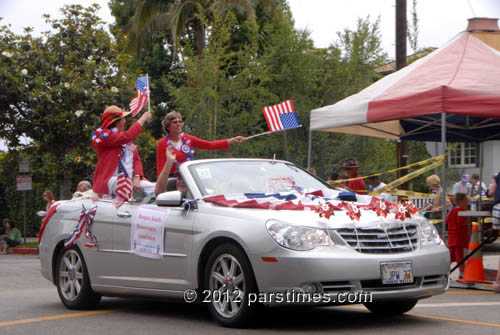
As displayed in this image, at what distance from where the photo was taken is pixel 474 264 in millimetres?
10953

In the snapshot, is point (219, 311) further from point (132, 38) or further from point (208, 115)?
point (132, 38)

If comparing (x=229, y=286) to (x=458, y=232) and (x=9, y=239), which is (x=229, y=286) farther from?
(x=9, y=239)

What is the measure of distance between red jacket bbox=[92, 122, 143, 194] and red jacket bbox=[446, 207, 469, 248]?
4.65 meters

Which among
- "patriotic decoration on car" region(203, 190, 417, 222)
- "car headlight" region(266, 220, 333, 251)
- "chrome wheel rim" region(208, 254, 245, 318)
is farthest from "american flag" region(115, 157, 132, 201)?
"car headlight" region(266, 220, 333, 251)

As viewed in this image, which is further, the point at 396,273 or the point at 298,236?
the point at 396,273

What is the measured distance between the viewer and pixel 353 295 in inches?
259

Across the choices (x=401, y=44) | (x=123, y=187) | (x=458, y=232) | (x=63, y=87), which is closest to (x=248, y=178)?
(x=123, y=187)

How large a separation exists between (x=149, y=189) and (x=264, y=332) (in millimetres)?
2789

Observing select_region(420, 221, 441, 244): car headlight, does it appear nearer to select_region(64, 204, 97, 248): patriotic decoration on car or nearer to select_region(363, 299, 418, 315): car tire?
select_region(363, 299, 418, 315): car tire

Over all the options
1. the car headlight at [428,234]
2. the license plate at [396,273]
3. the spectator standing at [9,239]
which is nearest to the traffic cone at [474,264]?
the car headlight at [428,234]

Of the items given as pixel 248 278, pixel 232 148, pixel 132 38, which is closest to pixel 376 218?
pixel 248 278

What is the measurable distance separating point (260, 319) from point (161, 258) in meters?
1.31

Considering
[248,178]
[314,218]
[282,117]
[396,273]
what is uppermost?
[282,117]

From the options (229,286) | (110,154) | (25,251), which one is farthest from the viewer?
(25,251)
